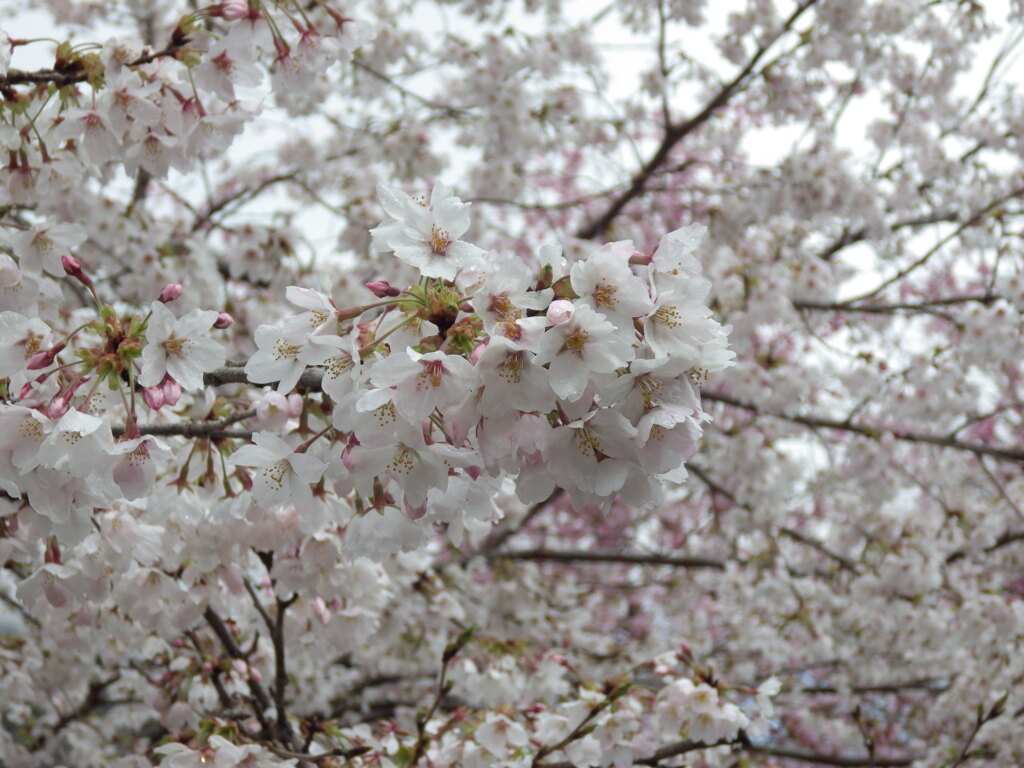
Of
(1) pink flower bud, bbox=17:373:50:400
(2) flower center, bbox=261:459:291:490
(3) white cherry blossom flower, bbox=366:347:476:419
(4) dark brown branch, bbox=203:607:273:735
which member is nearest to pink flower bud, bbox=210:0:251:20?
(1) pink flower bud, bbox=17:373:50:400

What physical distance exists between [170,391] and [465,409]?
0.54 meters

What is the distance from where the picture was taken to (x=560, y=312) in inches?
40.6

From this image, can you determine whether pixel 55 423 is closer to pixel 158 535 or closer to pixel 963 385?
pixel 158 535

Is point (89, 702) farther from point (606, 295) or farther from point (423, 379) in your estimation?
point (606, 295)

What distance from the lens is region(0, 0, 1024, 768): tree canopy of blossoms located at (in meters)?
1.15

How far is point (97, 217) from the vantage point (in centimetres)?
348

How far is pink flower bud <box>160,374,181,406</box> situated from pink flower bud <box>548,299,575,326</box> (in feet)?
2.19

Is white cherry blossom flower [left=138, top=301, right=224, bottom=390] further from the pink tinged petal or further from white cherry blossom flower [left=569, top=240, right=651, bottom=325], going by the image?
white cherry blossom flower [left=569, top=240, right=651, bottom=325]

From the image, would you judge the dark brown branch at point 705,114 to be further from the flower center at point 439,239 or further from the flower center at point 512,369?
the flower center at point 512,369

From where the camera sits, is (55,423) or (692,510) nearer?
(55,423)

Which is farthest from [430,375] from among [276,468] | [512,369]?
[276,468]

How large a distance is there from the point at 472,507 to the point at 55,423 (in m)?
0.67

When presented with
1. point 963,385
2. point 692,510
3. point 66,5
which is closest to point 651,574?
point 692,510

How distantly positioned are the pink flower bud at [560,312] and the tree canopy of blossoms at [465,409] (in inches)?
0.4
